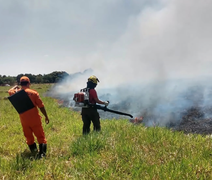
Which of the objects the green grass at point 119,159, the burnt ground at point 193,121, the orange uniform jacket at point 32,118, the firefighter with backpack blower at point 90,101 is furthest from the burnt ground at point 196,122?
the orange uniform jacket at point 32,118

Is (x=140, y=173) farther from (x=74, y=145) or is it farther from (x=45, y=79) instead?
(x=45, y=79)

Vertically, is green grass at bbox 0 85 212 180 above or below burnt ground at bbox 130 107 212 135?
below

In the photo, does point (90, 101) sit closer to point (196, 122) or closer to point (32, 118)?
point (32, 118)

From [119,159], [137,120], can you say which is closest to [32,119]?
[119,159]

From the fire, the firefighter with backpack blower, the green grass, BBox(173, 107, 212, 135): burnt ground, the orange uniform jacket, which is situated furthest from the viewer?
the fire

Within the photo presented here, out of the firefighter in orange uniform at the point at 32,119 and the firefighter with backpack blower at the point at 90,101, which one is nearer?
the firefighter in orange uniform at the point at 32,119

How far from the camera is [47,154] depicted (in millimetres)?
4605

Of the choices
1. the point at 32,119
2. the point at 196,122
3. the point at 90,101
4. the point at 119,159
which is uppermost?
the point at 90,101

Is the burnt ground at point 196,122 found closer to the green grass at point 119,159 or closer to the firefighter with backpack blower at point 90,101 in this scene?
the green grass at point 119,159

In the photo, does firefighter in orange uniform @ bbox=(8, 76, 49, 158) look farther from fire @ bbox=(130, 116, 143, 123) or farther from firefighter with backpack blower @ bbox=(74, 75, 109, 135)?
fire @ bbox=(130, 116, 143, 123)

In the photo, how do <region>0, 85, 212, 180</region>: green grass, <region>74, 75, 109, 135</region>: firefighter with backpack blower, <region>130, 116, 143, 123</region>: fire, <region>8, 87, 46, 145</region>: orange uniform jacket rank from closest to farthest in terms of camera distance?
<region>0, 85, 212, 180</region>: green grass < <region>8, 87, 46, 145</region>: orange uniform jacket < <region>74, 75, 109, 135</region>: firefighter with backpack blower < <region>130, 116, 143, 123</region>: fire

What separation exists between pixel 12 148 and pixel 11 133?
2.24m

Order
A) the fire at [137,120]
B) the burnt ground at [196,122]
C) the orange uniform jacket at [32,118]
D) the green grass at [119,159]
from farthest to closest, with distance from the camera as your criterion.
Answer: the fire at [137,120] < the burnt ground at [196,122] < the orange uniform jacket at [32,118] < the green grass at [119,159]

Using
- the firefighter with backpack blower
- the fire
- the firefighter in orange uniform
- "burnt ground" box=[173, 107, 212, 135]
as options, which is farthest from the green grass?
the fire
